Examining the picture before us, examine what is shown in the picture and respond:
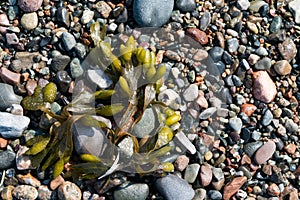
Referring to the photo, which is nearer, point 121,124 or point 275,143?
point 121,124

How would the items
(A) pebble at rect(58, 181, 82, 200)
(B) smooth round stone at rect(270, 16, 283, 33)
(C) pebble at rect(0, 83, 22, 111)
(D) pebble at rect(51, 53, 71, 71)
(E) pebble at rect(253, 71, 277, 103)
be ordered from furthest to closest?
(B) smooth round stone at rect(270, 16, 283, 33), (E) pebble at rect(253, 71, 277, 103), (D) pebble at rect(51, 53, 71, 71), (C) pebble at rect(0, 83, 22, 111), (A) pebble at rect(58, 181, 82, 200)

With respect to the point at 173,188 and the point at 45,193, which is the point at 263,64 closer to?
the point at 173,188

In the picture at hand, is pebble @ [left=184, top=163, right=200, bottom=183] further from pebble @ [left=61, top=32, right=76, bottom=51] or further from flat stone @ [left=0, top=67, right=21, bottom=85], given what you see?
flat stone @ [left=0, top=67, right=21, bottom=85]

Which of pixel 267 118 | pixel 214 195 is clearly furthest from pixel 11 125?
pixel 267 118

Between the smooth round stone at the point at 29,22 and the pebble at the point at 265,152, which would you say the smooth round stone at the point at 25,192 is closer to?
the smooth round stone at the point at 29,22

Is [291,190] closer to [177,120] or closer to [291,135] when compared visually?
[291,135]

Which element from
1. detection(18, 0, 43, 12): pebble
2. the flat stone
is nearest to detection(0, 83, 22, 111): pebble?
the flat stone

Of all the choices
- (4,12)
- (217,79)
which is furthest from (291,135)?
(4,12)

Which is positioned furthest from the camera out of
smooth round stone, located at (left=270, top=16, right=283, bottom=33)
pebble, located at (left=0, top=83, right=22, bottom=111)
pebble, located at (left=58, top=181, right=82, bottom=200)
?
smooth round stone, located at (left=270, top=16, right=283, bottom=33)
